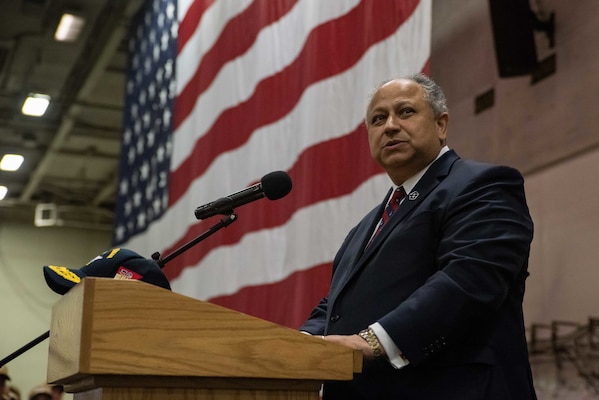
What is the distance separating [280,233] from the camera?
14.0ft

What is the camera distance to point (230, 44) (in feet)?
16.8

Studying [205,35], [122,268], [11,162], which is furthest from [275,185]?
[11,162]

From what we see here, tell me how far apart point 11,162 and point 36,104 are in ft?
8.93

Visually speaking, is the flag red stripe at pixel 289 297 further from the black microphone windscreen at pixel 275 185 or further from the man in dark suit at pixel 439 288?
the man in dark suit at pixel 439 288

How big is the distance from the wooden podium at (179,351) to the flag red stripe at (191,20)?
14.4 feet

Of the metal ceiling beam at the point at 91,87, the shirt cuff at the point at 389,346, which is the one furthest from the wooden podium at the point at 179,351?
the metal ceiling beam at the point at 91,87

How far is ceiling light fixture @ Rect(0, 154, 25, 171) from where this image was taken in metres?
12.0

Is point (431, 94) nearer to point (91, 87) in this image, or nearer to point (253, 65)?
point (253, 65)

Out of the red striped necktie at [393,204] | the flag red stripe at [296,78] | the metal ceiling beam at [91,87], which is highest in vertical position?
the metal ceiling beam at [91,87]

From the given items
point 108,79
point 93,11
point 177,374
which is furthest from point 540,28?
point 108,79

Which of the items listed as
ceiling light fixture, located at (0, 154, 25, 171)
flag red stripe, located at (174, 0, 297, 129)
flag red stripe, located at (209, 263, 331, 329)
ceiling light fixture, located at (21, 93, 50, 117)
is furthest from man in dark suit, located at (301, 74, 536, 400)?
ceiling light fixture, located at (0, 154, 25, 171)

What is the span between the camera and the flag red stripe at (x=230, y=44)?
4.70m

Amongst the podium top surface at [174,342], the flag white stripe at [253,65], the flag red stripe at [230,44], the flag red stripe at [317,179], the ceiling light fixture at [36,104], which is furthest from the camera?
the ceiling light fixture at [36,104]

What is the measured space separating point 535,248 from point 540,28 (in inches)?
39.3
